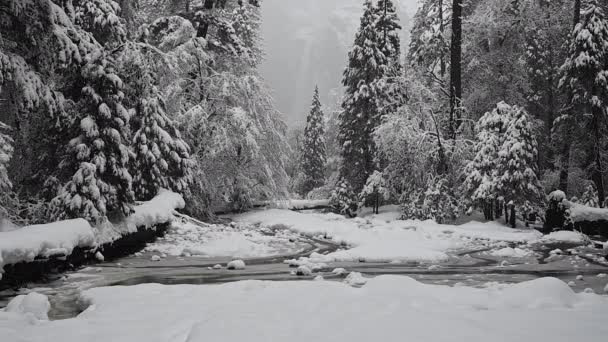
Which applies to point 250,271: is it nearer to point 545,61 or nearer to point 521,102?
point 521,102

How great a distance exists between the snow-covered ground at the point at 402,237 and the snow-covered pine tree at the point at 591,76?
6.81m

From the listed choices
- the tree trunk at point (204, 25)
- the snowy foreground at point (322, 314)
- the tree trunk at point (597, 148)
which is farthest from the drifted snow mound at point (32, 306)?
the tree trunk at point (597, 148)

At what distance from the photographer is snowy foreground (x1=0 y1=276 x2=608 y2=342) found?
13.6ft

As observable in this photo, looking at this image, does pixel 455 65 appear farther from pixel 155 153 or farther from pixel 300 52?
pixel 300 52

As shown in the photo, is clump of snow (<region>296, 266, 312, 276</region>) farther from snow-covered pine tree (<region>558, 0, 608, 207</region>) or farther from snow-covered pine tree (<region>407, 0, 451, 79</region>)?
snow-covered pine tree (<region>558, 0, 608, 207</region>)

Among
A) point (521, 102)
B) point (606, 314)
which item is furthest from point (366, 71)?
point (606, 314)

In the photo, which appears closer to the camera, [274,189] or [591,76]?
[591,76]

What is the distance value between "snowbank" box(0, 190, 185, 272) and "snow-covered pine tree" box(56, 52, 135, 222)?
39cm

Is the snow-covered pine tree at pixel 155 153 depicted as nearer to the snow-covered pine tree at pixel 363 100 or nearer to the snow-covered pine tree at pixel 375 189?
the snow-covered pine tree at pixel 375 189

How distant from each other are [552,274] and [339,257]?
4.10m

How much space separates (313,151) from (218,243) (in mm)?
32263

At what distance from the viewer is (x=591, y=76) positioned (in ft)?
60.1

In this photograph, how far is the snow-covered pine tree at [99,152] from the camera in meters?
9.47

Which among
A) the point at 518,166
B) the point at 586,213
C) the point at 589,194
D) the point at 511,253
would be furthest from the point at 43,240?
the point at 589,194
